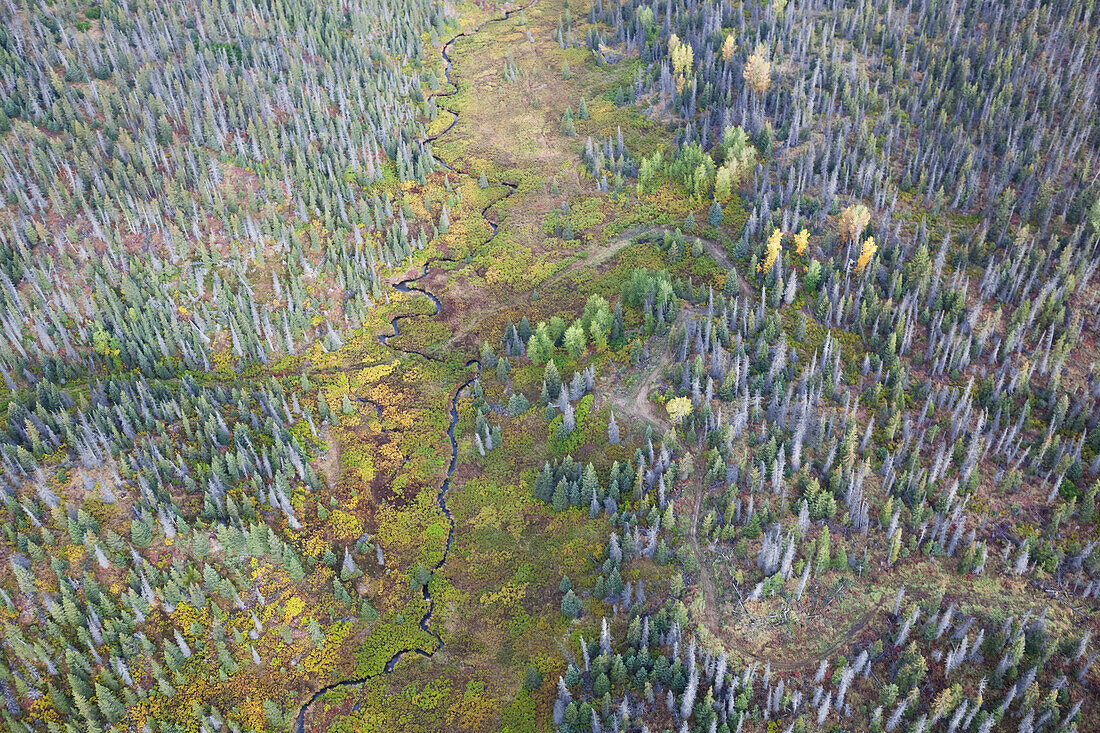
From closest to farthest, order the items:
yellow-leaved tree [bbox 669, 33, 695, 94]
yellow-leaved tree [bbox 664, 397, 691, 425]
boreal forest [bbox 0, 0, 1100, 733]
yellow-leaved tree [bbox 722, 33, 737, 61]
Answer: boreal forest [bbox 0, 0, 1100, 733] → yellow-leaved tree [bbox 664, 397, 691, 425] → yellow-leaved tree [bbox 722, 33, 737, 61] → yellow-leaved tree [bbox 669, 33, 695, 94]

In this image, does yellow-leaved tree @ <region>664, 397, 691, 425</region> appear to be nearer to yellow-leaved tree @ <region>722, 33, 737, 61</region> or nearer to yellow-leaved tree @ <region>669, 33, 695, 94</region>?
yellow-leaved tree @ <region>669, 33, 695, 94</region>

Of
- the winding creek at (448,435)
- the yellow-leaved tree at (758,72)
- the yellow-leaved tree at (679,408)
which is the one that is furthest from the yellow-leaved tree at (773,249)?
the yellow-leaved tree at (758,72)

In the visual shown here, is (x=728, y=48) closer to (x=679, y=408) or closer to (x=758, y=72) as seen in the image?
(x=758, y=72)

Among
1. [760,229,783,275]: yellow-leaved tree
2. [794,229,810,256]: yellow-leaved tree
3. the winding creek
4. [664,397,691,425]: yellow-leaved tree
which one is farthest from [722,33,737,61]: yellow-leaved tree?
[664,397,691,425]: yellow-leaved tree

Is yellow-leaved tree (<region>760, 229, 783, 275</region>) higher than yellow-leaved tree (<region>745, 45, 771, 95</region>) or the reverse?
the reverse

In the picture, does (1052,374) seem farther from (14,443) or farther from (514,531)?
(14,443)

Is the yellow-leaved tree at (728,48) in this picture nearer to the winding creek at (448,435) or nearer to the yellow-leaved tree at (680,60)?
the yellow-leaved tree at (680,60)

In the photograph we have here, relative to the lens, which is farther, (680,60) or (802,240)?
(680,60)

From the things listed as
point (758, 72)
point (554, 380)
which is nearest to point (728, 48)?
point (758, 72)
